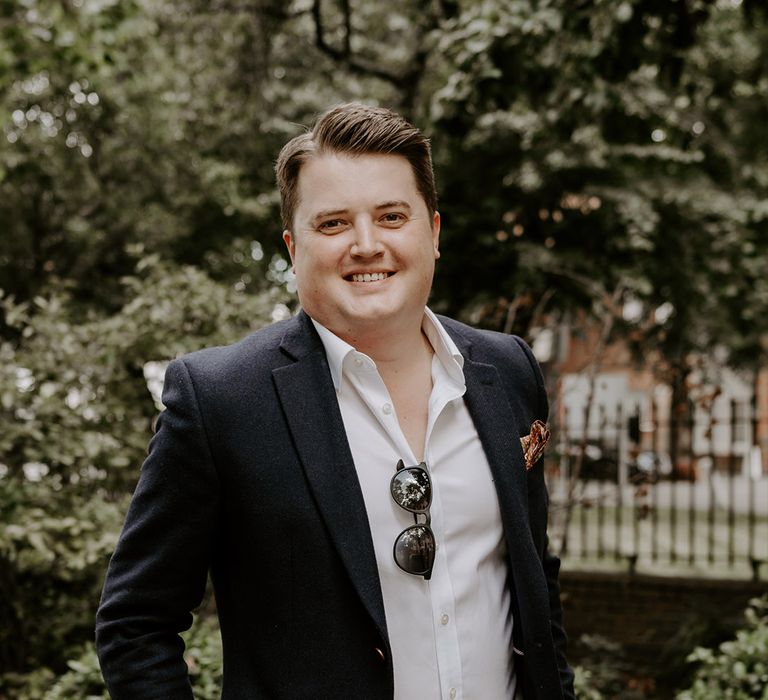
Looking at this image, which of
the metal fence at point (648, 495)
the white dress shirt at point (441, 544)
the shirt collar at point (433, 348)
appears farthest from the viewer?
the metal fence at point (648, 495)

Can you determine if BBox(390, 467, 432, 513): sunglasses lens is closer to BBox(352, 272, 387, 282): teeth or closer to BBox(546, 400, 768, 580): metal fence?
BBox(352, 272, 387, 282): teeth

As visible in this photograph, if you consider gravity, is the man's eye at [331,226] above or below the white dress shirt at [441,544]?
above

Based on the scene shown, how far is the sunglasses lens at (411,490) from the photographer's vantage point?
1.75m

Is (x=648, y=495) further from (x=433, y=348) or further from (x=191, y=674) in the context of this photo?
(x=433, y=348)

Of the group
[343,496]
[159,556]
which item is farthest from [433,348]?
[159,556]

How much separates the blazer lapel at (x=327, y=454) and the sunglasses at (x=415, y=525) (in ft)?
0.26

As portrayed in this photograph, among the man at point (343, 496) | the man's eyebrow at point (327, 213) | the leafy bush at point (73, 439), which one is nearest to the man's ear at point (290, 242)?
the man at point (343, 496)

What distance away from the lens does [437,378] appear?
2.02m

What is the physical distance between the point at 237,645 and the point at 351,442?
50 centimetres

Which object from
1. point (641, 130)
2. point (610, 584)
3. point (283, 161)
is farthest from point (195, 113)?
point (283, 161)

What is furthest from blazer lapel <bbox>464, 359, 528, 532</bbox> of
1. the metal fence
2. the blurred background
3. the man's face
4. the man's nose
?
the metal fence

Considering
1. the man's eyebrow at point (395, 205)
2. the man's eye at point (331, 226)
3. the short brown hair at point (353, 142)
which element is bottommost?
the man's eye at point (331, 226)

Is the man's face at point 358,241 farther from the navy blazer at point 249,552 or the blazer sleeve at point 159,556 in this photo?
the blazer sleeve at point 159,556

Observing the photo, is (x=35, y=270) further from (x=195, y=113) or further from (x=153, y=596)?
(x=153, y=596)
